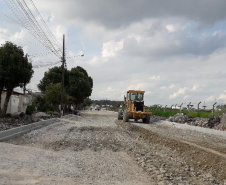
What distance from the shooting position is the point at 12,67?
3148 centimetres

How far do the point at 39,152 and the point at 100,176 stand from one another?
14.1 ft

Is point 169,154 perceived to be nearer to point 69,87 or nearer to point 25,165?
point 25,165

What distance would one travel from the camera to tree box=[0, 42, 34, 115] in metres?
31.5

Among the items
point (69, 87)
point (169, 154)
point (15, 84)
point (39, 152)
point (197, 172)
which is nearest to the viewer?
point (197, 172)

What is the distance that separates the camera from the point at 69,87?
239ft

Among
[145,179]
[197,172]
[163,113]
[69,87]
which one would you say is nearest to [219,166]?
[197,172]

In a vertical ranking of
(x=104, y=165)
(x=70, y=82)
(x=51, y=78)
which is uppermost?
(x=51, y=78)

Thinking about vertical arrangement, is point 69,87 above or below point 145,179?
above

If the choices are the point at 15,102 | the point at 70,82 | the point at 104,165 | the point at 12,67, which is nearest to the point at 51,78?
the point at 70,82

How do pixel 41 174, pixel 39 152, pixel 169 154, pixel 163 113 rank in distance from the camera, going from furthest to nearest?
Result: 1. pixel 163 113
2. pixel 169 154
3. pixel 39 152
4. pixel 41 174

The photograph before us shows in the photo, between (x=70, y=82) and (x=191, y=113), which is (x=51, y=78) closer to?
(x=70, y=82)

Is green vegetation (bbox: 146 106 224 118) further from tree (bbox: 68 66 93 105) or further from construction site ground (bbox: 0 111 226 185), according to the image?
construction site ground (bbox: 0 111 226 185)

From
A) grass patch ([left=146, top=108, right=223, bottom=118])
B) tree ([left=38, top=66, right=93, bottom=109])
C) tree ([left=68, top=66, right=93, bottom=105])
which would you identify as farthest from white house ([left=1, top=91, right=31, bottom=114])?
grass patch ([left=146, top=108, right=223, bottom=118])

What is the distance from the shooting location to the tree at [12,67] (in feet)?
103
